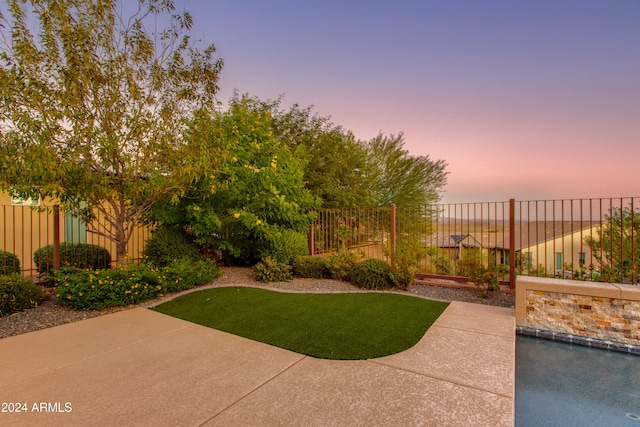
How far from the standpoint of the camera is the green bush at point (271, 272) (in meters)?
7.48

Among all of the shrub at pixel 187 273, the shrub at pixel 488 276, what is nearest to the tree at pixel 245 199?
the shrub at pixel 187 273

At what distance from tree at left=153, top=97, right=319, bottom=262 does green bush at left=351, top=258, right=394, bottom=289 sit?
2.35 metres

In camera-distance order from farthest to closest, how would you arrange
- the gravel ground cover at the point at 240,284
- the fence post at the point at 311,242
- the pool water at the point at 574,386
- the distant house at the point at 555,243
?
the fence post at the point at 311,242 < the distant house at the point at 555,243 < the gravel ground cover at the point at 240,284 < the pool water at the point at 574,386

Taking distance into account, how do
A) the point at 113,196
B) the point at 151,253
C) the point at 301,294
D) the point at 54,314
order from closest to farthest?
the point at 54,314 < the point at 113,196 < the point at 301,294 < the point at 151,253

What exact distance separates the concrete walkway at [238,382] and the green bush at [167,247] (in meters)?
3.38

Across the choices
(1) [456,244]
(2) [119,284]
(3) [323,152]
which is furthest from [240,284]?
(3) [323,152]

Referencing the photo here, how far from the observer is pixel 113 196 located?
228 inches

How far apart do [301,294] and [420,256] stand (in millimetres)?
3521

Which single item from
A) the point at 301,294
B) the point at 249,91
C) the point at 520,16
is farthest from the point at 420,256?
the point at 249,91

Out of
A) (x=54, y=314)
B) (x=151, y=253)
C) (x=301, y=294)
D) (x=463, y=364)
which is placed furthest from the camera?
(x=151, y=253)

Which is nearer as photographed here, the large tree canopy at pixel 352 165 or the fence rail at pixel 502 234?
the fence rail at pixel 502 234

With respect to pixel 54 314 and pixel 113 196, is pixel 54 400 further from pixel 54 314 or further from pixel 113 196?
pixel 113 196

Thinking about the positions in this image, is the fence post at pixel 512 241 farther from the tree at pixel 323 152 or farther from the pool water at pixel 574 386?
the tree at pixel 323 152

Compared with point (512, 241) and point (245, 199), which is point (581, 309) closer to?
point (512, 241)
